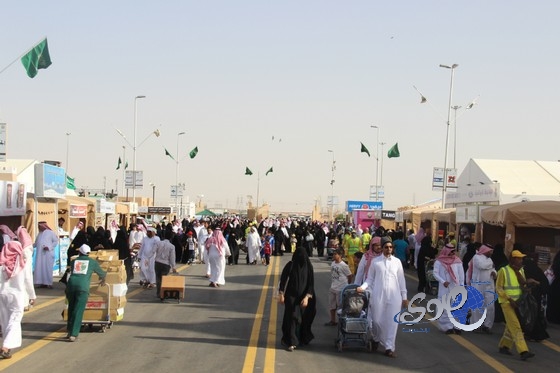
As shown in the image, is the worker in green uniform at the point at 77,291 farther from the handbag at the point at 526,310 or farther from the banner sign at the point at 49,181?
the banner sign at the point at 49,181

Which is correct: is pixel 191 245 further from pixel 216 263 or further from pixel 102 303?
pixel 102 303

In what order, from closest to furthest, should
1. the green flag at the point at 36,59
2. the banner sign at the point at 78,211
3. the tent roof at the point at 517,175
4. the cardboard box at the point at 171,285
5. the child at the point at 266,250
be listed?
the cardboard box at the point at 171,285 < the green flag at the point at 36,59 < the banner sign at the point at 78,211 < the child at the point at 266,250 < the tent roof at the point at 517,175

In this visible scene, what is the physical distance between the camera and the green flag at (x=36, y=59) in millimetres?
23469

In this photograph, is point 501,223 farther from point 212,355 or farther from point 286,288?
point 212,355

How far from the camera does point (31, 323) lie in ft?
41.2

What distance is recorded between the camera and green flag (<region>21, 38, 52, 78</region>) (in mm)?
23469

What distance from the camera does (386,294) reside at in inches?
413

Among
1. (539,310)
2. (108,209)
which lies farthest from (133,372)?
(108,209)

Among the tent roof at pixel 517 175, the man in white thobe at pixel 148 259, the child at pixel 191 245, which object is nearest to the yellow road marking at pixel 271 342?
the man in white thobe at pixel 148 259

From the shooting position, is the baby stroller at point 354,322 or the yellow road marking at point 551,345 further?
the yellow road marking at point 551,345

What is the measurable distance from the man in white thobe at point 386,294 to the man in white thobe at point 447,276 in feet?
7.73

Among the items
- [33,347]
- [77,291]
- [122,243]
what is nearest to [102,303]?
[77,291]

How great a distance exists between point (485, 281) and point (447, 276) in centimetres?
95

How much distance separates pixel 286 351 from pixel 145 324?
3.43 meters
